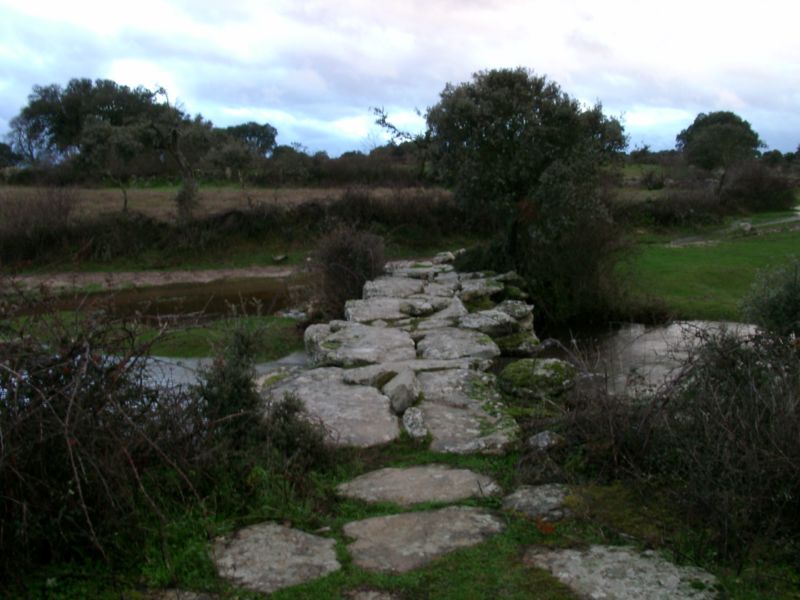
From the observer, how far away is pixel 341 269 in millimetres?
12383

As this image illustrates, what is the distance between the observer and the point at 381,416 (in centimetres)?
575

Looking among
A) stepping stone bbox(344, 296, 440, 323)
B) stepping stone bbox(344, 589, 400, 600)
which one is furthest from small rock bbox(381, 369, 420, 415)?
stepping stone bbox(344, 296, 440, 323)

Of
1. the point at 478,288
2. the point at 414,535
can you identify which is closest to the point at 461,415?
the point at 414,535

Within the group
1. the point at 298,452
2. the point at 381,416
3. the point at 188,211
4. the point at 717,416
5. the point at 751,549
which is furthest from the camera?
the point at 188,211

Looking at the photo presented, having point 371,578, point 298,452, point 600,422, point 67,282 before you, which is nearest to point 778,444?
point 600,422

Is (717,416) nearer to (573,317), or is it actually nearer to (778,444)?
(778,444)

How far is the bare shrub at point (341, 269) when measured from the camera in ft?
40.3

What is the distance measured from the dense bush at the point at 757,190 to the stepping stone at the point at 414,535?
32.2 m

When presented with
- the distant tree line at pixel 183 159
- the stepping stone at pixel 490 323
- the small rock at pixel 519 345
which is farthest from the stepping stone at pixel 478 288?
the distant tree line at pixel 183 159

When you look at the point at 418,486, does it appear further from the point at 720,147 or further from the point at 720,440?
the point at 720,147

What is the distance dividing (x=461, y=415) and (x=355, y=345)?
244 cm

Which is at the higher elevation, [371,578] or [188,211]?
[188,211]

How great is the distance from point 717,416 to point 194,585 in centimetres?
275

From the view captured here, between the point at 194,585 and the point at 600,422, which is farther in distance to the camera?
the point at 600,422
